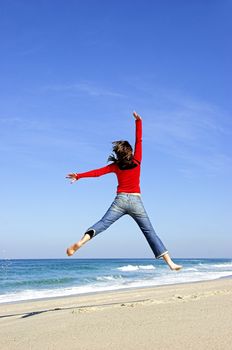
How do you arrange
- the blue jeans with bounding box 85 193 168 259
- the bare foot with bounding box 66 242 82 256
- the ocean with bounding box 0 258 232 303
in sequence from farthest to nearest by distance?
the ocean with bounding box 0 258 232 303 → the blue jeans with bounding box 85 193 168 259 → the bare foot with bounding box 66 242 82 256

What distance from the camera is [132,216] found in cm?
654

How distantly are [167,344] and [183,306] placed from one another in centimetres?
208

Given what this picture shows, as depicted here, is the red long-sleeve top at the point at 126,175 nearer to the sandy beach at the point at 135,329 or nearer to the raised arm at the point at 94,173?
the raised arm at the point at 94,173

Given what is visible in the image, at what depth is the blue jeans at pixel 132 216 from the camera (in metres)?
6.33

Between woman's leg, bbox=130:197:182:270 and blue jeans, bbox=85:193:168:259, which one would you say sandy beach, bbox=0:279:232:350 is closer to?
woman's leg, bbox=130:197:182:270

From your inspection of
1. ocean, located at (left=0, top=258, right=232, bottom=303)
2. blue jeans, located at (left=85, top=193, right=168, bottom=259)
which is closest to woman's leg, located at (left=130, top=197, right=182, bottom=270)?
blue jeans, located at (left=85, top=193, right=168, bottom=259)

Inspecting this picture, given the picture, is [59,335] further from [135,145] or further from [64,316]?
[135,145]

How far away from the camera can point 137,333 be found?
4473 mm

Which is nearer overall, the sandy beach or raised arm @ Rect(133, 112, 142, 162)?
the sandy beach

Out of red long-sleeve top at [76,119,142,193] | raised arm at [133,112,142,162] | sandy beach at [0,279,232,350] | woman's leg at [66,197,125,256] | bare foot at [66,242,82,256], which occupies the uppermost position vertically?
raised arm at [133,112,142,162]

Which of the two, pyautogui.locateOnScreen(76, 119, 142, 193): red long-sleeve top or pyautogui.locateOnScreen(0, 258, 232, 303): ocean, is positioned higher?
pyautogui.locateOnScreen(76, 119, 142, 193): red long-sleeve top

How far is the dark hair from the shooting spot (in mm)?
6371

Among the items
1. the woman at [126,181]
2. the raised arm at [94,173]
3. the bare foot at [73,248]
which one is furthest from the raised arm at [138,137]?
the bare foot at [73,248]

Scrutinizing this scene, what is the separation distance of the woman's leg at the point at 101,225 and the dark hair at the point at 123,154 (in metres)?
0.54
